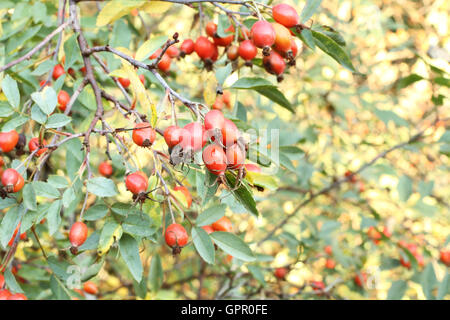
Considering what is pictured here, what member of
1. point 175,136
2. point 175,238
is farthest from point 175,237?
point 175,136

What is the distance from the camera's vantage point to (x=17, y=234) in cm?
108

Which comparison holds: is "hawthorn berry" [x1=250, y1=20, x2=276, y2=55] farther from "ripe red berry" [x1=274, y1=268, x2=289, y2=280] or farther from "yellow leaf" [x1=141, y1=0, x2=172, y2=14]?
"ripe red berry" [x1=274, y1=268, x2=289, y2=280]

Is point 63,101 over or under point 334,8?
over

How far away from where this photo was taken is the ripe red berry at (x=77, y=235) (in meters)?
1.02

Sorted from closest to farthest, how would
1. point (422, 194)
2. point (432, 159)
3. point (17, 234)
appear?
point (17, 234) → point (422, 194) → point (432, 159)

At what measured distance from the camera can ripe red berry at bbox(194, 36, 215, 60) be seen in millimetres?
1293

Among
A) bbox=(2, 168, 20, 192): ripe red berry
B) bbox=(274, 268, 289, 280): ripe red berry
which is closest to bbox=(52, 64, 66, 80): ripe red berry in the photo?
bbox=(2, 168, 20, 192): ripe red berry

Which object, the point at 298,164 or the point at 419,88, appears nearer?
the point at 298,164

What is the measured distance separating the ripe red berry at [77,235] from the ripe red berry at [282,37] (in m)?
0.69

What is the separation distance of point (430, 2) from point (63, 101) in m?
3.61

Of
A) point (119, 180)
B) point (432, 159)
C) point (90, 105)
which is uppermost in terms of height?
point (90, 105)

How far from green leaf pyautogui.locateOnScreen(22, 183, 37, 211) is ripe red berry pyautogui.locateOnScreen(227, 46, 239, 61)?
0.65 m
